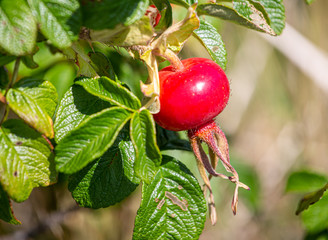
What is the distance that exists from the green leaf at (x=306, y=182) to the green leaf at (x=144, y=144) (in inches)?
46.6

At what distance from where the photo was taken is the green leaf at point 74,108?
0.91 metres

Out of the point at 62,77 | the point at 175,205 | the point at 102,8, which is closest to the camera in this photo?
the point at 102,8

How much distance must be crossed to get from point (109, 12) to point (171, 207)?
57 centimetres

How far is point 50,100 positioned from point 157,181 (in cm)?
38

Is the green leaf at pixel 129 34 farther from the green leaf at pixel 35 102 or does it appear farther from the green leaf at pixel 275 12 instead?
the green leaf at pixel 275 12

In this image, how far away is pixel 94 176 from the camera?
39.4 inches

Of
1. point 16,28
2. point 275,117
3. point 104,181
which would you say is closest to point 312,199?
point 104,181

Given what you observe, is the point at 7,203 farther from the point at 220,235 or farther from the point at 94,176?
the point at 220,235

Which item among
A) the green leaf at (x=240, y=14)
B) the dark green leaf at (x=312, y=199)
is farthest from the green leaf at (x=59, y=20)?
the dark green leaf at (x=312, y=199)

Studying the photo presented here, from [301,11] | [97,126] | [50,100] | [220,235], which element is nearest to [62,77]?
[50,100]

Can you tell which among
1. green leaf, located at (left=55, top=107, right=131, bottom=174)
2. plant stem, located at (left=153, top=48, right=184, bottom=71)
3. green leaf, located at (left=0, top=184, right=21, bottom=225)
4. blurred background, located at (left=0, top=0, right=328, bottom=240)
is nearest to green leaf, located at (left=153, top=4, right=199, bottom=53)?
plant stem, located at (left=153, top=48, right=184, bottom=71)

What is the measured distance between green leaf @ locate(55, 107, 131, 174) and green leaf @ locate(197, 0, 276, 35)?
0.44 m

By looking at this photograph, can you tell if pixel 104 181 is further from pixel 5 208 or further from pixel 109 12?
pixel 109 12

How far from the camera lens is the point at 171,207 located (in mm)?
1047
